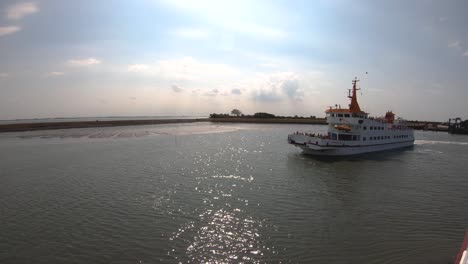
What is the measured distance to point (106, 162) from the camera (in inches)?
1222

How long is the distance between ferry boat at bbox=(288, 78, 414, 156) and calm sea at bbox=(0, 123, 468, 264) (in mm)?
7281

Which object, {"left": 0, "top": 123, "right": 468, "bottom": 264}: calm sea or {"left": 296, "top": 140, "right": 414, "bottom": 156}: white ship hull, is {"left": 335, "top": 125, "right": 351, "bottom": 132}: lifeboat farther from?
{"left": 0, "top": 123, "right": 468, "bottom": 264}: calm sea

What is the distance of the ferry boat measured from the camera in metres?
36.8

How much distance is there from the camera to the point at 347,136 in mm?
39219

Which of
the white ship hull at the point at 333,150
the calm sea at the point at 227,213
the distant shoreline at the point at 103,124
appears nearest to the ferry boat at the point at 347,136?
the white ship hull at the point at 333,150

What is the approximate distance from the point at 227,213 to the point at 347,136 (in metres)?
28.1

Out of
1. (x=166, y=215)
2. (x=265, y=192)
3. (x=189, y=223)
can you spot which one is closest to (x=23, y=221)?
(x=166, y=215)

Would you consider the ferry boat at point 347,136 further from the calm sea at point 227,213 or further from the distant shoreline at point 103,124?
the distant shoreline at point 103,124

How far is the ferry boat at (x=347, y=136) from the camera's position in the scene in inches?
1451

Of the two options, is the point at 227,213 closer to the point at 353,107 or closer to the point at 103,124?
the point at 353,107

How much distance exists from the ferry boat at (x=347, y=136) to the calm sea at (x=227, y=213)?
728 cm

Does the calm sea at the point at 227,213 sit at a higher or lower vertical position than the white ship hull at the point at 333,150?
lower

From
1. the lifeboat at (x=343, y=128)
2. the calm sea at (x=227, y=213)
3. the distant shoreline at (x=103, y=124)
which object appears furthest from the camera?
the distant shoreline at (x=103, y=124)

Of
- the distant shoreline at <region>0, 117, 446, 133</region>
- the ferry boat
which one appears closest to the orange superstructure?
the ferry boat
